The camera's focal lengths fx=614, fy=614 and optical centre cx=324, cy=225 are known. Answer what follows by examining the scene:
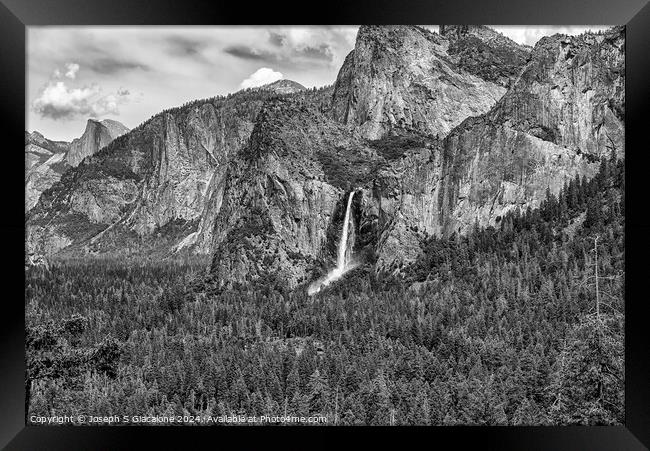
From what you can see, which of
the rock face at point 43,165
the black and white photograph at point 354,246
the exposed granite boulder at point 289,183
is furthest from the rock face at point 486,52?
the rock face at point 43,165

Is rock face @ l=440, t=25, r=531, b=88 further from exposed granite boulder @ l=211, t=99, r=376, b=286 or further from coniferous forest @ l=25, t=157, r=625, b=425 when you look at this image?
coniferous forest @ l=25, t=157, r=625, b=425

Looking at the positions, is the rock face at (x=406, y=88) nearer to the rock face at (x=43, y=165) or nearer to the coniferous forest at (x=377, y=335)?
the coniferous forest at (x=377, y=335)

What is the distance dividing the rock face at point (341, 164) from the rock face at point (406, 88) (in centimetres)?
20

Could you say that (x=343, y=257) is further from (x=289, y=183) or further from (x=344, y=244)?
(x=289, y=183)

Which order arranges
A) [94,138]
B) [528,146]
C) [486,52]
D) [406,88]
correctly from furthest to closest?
[406,88], [486,52], [528,146], [94,138]

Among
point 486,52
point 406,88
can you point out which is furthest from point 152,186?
point 486,52

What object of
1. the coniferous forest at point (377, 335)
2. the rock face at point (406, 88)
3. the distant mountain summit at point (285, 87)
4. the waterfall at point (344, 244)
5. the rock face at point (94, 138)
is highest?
the rock face at point (406, 88)

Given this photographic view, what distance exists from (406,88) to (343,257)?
22.9m

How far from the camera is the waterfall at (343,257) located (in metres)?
45.8

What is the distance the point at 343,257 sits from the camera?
49781 millimetres

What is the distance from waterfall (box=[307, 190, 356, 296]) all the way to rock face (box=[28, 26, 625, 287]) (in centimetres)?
63

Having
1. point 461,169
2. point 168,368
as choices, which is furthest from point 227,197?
point 168,368

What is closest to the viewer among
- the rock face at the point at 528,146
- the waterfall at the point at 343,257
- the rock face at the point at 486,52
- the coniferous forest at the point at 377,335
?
the coniferous forest at the point at 377,335

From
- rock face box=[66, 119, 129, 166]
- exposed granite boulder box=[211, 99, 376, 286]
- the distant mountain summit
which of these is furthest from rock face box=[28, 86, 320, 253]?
exposed granite boulder box=[211, 99, 376, 286]
